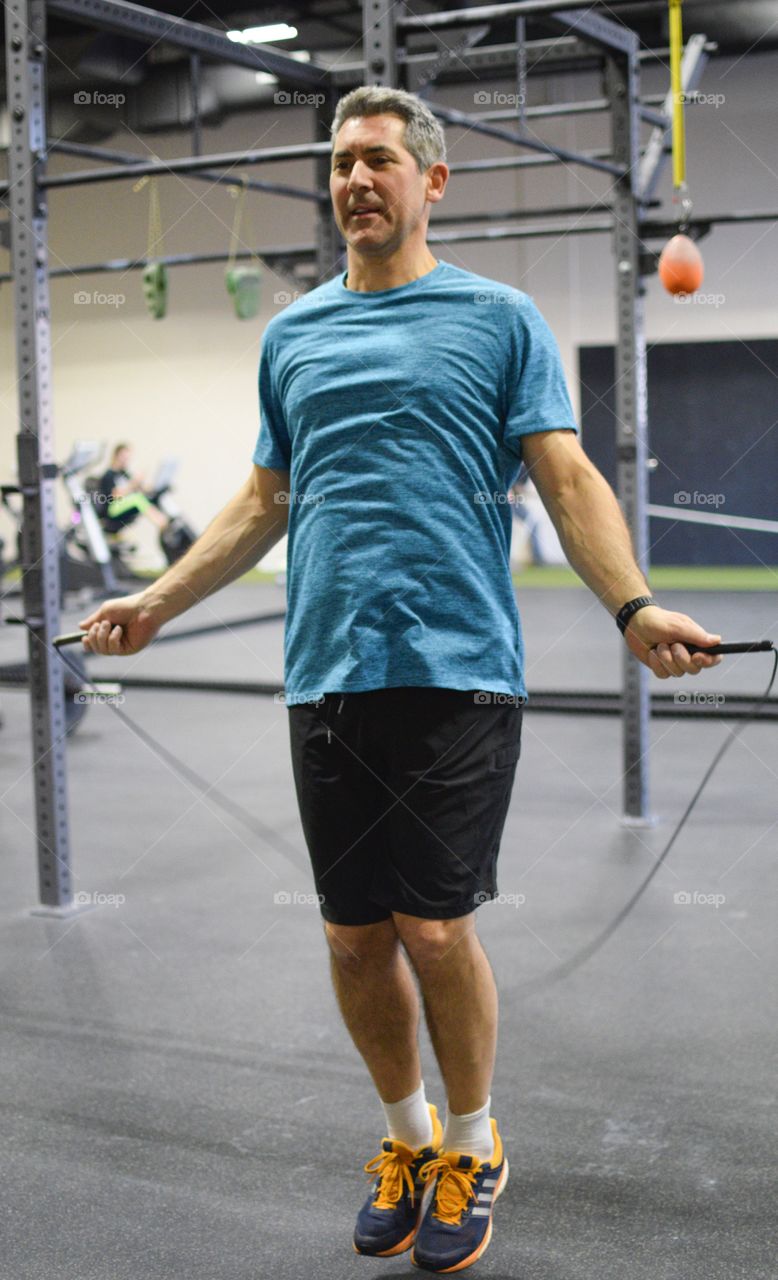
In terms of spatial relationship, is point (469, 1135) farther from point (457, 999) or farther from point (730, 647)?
Answer: point (730, 647)

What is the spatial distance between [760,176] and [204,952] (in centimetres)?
995

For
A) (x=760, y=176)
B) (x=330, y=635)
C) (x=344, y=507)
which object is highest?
(x=760, y=176)

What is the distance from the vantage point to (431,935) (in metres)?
1.67

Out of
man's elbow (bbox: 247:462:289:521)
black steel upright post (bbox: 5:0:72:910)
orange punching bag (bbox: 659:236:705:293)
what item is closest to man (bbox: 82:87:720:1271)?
man's elbow (bbox: 247:462:289:521)

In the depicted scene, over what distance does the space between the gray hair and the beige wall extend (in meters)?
9.13

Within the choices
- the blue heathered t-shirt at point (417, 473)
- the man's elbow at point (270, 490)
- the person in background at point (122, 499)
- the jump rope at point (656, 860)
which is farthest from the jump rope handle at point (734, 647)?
the person in background at point (122, 499)

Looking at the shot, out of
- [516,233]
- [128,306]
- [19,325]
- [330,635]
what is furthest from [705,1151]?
[128,306]

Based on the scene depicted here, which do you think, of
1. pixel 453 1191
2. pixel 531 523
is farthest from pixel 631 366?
pixel 531 523

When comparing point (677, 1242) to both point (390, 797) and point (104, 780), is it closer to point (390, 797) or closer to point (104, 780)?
point (390, 797)

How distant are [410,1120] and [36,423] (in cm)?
199

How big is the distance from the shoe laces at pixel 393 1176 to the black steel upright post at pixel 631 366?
88.2 inches

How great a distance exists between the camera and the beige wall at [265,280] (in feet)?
36.7

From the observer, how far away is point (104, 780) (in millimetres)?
4797

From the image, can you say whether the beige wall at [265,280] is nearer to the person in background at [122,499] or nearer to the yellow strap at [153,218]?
the yellow strap at [153,218]
